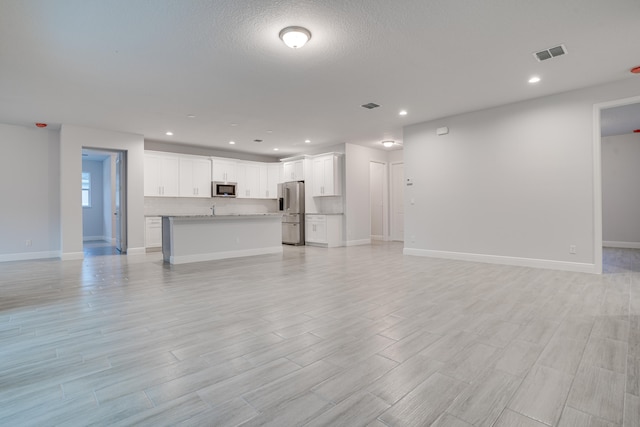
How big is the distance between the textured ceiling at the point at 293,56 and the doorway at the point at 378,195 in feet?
13.1

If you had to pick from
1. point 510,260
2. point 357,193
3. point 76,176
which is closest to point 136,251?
point 76,176

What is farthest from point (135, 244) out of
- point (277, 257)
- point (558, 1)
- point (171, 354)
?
point (558, 1)

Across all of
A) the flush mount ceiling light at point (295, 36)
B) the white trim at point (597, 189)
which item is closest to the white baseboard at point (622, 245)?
the white trim at point (597, 189)

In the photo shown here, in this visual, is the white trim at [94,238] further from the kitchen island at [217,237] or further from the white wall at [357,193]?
Answer: the white wall at [357,193]

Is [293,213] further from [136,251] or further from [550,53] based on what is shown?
[550,53]

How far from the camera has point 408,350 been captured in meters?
2.22

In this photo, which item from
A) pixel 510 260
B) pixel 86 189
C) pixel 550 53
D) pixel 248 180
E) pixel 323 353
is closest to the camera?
pixel 323 353

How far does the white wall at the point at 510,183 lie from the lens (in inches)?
190

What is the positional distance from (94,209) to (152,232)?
4.48 metres

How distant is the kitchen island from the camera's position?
598cm

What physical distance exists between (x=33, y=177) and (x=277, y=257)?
562cm

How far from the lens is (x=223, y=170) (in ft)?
30.5

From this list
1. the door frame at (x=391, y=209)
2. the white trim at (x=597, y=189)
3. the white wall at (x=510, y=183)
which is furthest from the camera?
the door frame at (x=391, y=209)

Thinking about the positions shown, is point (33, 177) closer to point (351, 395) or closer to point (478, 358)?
point (351, 395)
